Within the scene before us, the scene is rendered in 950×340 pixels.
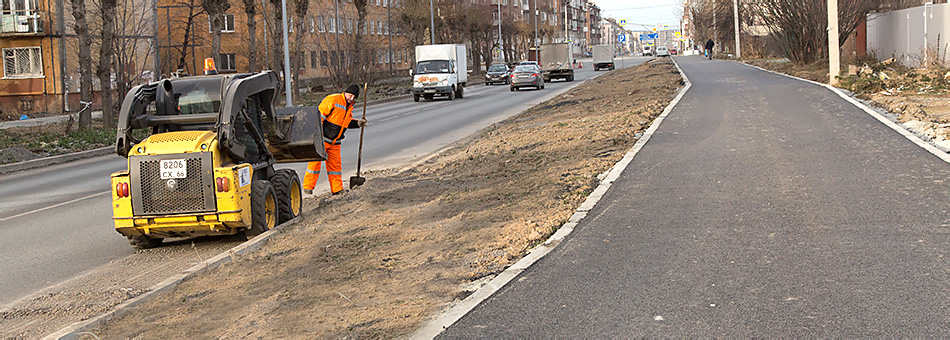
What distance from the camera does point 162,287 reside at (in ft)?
21.8

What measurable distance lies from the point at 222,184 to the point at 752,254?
483cm

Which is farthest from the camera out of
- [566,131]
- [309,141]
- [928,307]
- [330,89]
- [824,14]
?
[330,89]

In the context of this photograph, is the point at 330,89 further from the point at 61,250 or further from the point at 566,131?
the point at 61,250

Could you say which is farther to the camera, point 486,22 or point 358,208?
point 486,22

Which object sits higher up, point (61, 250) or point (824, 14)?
point (824, 14)

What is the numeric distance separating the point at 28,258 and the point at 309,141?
10.3 ft

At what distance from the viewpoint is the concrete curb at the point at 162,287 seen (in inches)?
215

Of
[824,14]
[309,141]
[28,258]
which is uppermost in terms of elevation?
[824,14]

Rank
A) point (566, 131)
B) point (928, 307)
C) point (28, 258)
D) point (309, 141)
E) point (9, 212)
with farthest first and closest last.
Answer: point (566, 131) → point (9, 212) → point (309, 141) → point (28, 258) → point (928, 307)

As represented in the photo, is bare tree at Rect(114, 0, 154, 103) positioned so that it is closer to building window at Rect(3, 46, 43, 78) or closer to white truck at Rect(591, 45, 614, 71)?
building window at Rect(3, 46, 43, 78)

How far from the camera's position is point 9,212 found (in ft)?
38.3

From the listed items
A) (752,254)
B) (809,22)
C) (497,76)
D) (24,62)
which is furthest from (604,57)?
(752,254)

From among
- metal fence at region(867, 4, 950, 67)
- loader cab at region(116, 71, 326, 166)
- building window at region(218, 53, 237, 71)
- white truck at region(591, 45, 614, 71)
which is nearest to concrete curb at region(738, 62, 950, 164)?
loader cab at region(116, 71, 326, 166)

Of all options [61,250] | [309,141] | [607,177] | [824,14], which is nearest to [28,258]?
[61,250]
